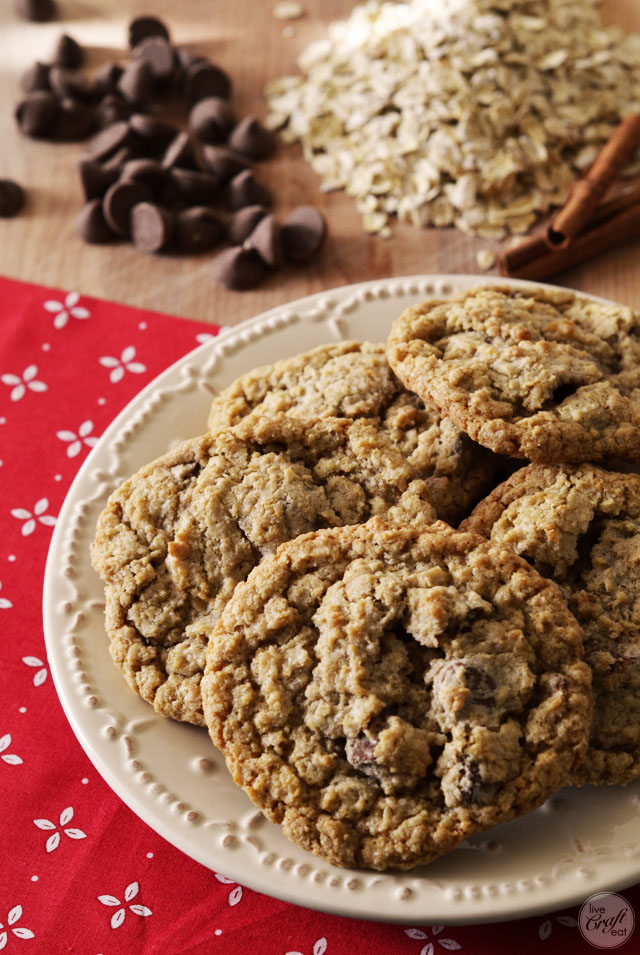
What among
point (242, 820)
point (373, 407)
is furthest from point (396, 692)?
point (373, 407)

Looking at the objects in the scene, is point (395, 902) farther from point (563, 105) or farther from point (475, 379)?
point (563, 105)

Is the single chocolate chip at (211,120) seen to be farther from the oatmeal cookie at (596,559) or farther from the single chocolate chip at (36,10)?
the oatmeal cookie at (596,559)

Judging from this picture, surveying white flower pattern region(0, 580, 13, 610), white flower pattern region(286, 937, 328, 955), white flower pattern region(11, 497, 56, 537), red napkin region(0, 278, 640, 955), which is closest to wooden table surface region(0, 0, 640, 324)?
red napkin region(0, 278, 640, 955)

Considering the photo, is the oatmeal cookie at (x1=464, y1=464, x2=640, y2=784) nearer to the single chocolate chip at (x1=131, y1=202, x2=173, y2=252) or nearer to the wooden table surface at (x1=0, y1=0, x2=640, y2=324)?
the wooden table surface at (x1=0, y1=0, x2=640, y2=324)

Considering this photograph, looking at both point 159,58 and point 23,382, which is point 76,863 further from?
point 159,58

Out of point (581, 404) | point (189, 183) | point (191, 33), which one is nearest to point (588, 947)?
point (581, 404)
